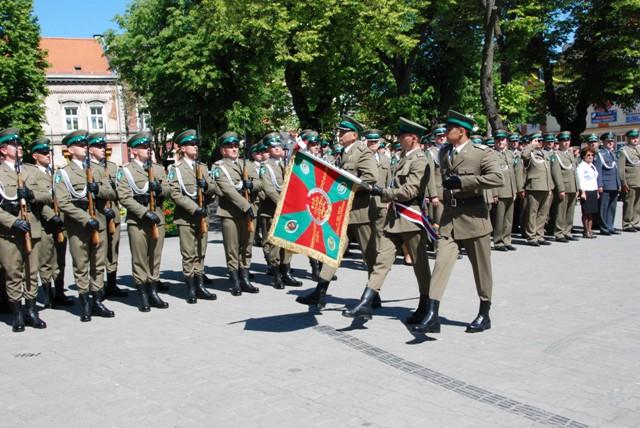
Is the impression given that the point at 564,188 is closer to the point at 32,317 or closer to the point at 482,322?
the point at 482,322

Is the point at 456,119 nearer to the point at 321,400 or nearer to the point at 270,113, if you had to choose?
the point at 321,400

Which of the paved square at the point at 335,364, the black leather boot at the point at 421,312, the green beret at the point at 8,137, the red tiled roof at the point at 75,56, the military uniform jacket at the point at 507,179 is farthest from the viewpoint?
the red tiled roof at the point at 75,56

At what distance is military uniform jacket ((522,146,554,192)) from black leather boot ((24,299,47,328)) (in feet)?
30.7

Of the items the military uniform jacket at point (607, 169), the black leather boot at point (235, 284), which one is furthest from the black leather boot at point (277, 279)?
the military uniform jacket at point (607, 169)

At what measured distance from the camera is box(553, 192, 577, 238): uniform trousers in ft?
44.0

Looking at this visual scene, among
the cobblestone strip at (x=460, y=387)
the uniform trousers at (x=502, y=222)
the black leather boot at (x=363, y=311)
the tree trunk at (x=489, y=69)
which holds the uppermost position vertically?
the tree trunk at (x=489, y=69)

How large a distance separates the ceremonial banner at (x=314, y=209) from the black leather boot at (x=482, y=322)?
1.56 metres

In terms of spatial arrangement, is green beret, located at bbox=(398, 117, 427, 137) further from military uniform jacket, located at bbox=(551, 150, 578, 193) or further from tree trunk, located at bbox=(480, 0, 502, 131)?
tree trunk, located at bbox=(480, 0, 502, 131)

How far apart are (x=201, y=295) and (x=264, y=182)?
6.54 feet

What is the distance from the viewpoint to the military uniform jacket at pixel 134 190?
823 cm

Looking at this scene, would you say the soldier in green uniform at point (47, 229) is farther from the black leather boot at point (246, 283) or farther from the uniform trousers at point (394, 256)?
the uniform trousers at point (394, 256)

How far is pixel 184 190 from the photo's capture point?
28.8 ft

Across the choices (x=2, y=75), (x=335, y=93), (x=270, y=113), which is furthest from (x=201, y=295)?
(x=2, y=75)

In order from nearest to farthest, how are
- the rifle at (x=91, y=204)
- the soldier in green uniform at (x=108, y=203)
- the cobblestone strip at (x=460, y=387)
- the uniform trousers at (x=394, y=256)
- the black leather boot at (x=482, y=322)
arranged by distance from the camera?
the cobblestone strip at (x=460, y=387), the black leather boot at (x=482, y=322), the uniform trousers at (x=394, y=256), the rifle at (x=91, y=204), the soldier in green uniform at (x=108, y=203)
